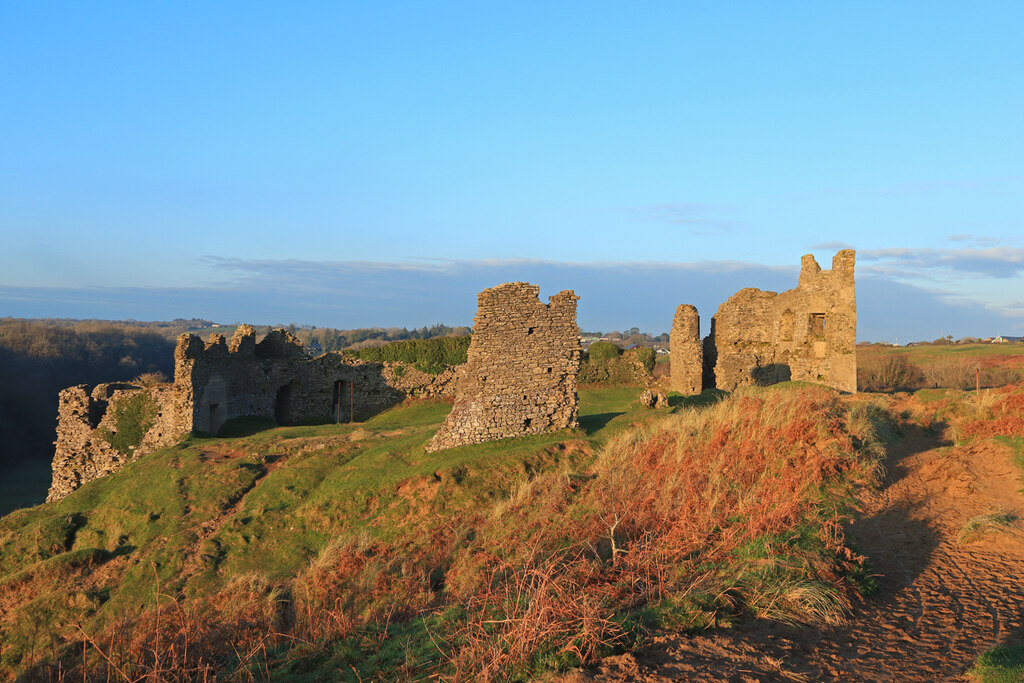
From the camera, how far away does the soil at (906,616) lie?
19.0 ft

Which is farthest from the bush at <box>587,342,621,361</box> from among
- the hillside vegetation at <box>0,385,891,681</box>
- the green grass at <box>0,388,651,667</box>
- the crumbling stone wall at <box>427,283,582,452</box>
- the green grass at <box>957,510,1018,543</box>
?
the green grass at <box>957,510,1018,543</box>

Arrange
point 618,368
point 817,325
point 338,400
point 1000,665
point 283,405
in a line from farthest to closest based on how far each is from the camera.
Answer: point 618,368
point 338,400
point 283,405
point 817,325
point 1000,665

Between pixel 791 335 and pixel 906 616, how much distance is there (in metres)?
25.4

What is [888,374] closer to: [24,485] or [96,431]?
[96,431]

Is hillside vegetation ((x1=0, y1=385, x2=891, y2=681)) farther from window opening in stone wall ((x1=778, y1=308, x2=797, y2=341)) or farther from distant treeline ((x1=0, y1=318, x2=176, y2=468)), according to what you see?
distant treeline ((x1=0, y1=318, x2=176, y2=468))

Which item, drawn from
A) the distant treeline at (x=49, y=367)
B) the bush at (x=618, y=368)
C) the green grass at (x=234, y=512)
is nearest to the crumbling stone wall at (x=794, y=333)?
the bush at (x=618, y=368)

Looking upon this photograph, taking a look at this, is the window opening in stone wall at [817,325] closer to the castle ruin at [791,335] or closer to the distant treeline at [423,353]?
the castle ruin at [791,335]

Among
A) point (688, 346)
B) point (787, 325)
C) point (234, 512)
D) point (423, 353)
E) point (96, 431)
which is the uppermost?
point (787, 325)

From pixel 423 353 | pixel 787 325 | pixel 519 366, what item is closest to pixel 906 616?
pixel 519 366

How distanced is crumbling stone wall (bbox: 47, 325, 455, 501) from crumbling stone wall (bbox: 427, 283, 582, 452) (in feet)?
44.6

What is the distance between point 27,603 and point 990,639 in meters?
15.8

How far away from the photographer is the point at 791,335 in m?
30.9

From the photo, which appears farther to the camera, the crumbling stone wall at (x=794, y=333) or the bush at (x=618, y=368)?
the bush at (x=618, y=368)

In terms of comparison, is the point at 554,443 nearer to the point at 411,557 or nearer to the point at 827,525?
the point at 411,557
